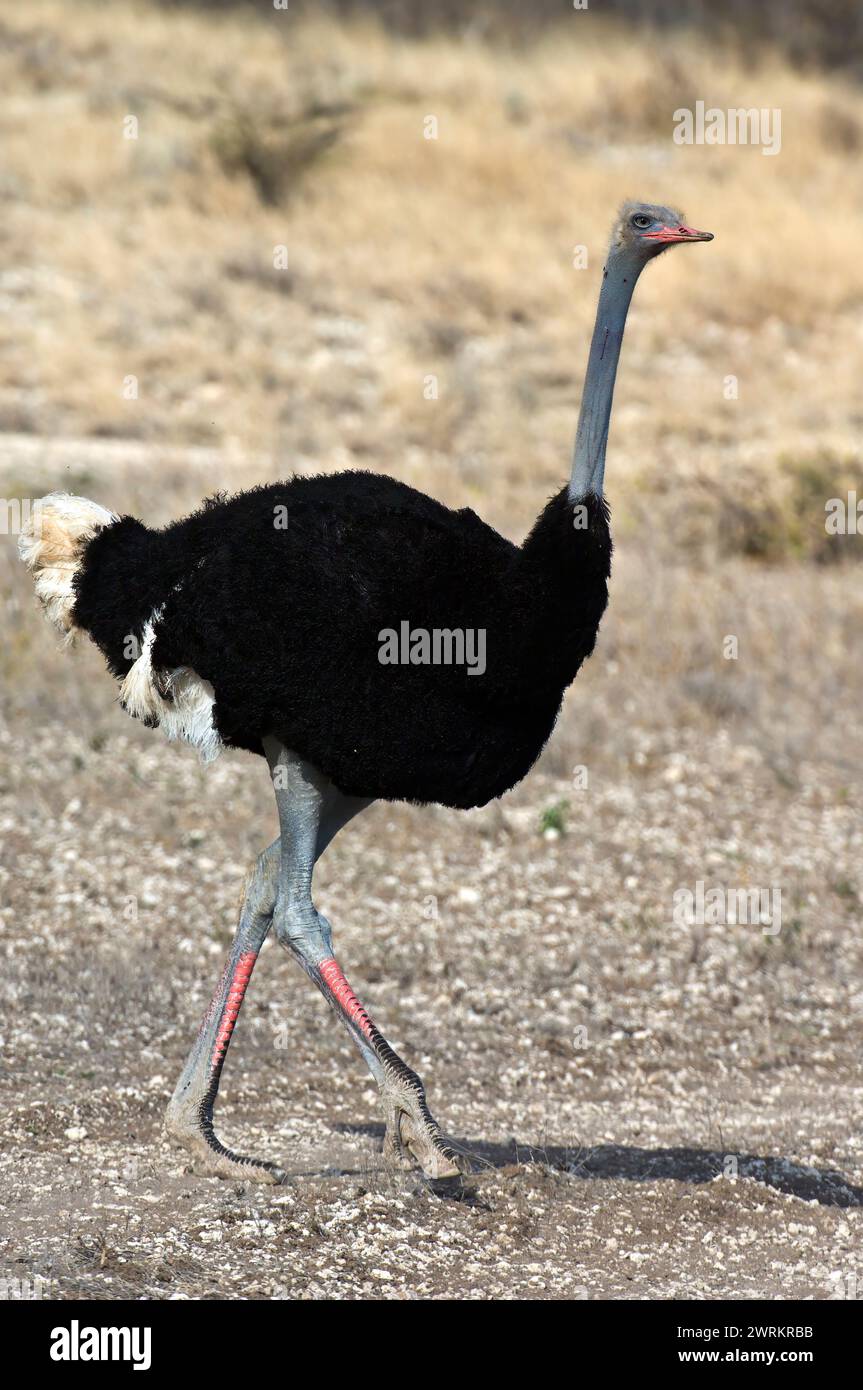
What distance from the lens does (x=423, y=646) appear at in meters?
5.07

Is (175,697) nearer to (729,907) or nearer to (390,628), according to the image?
(390,628)

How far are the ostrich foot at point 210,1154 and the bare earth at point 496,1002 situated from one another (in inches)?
1.9

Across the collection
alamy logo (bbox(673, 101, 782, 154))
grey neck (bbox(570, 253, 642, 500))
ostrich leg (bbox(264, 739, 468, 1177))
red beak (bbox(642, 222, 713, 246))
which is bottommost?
ostrich leg (bbox(264, 739, 468, 1177))

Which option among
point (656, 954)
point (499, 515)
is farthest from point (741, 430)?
point (656, 954)

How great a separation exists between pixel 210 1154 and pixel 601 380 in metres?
2.42

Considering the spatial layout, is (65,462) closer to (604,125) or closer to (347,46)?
(604,125)

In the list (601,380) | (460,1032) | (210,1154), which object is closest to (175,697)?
(210,1154)

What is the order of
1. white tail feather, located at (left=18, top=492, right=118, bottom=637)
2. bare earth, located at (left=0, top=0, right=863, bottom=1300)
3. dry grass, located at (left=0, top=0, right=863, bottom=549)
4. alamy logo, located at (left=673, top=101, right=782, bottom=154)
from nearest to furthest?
bare earth, located at (left=0, top=0, right=863, bottom=1300) → white tail feather, located at (left=18, top=492, right=118, bottom=637) → dry grass, located at (left=0, top=0, right=863, bottom=549) → alamy logo, located at (left=673, top=101, right=782, bottom=154)

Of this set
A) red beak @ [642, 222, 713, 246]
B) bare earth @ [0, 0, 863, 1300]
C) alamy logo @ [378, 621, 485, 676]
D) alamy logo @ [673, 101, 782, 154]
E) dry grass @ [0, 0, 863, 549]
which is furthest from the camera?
alamy logo @ [673, 101, 782, 154]

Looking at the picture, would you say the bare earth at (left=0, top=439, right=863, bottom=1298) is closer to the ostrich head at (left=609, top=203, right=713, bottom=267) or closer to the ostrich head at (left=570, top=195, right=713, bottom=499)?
the ostrich head at (left=570, top=195, right=713, bottom=499)

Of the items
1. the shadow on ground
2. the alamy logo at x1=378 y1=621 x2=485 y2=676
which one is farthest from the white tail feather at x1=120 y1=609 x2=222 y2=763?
the shadow on ground

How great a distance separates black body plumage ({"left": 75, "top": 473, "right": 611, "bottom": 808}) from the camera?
5.08 metres

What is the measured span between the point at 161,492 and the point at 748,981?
233 inches

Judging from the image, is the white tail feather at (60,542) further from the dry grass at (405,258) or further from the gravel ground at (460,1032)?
the dry grass at (405,258)
